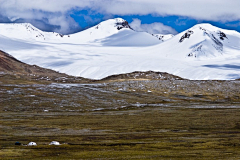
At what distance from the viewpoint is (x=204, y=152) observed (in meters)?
49.0

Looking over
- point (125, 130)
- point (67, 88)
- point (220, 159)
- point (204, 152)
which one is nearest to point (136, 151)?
point (204, 152)

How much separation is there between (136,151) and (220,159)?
431 inches

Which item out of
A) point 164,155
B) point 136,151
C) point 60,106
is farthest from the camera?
point 60,106

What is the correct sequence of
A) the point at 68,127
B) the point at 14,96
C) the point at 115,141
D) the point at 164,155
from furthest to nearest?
the point at 14,96 → the point at 68,127 → the point at 115,141 → the point at 164,155

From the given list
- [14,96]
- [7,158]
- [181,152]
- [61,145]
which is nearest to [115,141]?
[61,145]

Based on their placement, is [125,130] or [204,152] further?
[125,130]

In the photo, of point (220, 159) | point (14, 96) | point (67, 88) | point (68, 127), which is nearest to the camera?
point (220, 159)

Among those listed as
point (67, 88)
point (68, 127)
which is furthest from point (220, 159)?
point (67, 88)

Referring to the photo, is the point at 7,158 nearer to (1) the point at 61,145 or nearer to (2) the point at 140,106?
(1) the point at 61,145

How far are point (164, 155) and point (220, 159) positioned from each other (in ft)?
21.0

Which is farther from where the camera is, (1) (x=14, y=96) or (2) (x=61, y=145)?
(1) (x=14, y=96)

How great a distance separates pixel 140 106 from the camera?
15288cm

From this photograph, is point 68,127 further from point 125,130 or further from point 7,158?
point 7,158

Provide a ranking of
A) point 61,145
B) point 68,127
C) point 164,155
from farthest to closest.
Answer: point 68,127 → point 61,145 → point 164,155
